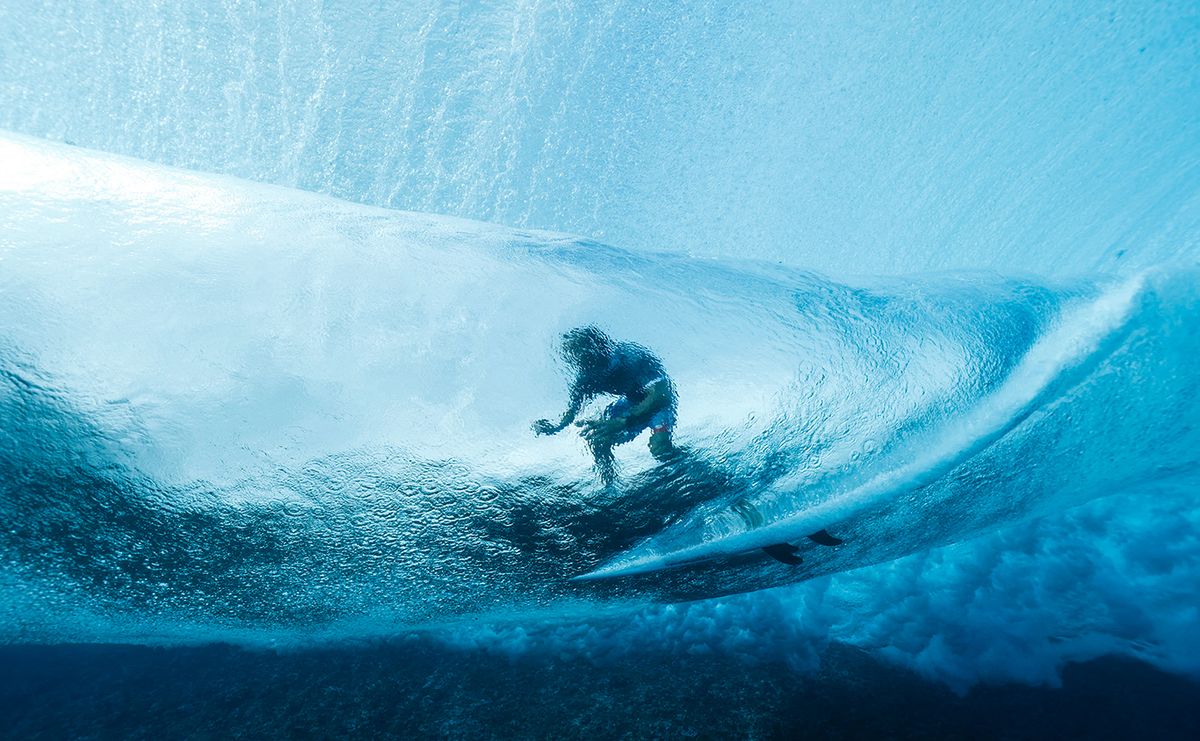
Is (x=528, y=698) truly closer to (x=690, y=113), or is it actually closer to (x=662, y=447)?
(x=662, y=447)

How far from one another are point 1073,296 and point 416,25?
→ 11.7 ft

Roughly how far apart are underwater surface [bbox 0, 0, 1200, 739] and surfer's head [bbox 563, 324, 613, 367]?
0.05m

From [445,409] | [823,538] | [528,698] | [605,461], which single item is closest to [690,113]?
[605,461]

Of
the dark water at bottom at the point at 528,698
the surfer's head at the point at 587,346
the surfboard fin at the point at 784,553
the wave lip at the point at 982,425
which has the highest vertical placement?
the surfer's head at the point at 587,346

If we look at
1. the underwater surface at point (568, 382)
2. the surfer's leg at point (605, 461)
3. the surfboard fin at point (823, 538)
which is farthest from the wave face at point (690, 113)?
the surfboard fin at point (823, 538)

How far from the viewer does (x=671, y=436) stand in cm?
221

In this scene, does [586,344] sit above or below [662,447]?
above

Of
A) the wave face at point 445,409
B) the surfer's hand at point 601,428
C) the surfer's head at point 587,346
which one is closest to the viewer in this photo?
the wave face at point 445,409

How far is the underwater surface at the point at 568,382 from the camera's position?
190cm

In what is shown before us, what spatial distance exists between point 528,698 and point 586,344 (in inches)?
63.4

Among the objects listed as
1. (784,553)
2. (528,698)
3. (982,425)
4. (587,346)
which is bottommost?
→ (528,698)

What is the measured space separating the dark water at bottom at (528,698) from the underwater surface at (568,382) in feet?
0.06

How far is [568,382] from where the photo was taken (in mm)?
2037

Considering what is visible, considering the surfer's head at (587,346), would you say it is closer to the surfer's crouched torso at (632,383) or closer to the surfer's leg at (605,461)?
the surfer's crouched torso at (632,383)
